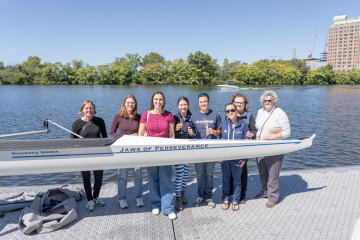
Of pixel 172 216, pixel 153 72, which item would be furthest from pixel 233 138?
pixel 153 72

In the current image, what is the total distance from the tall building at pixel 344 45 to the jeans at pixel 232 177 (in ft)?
570

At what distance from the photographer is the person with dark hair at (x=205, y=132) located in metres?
3.45

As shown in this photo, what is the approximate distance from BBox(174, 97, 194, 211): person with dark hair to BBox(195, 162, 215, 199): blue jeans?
0.69 ft

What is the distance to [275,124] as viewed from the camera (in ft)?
11.3

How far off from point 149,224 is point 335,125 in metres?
14.8

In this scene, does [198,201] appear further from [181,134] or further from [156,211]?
[181,134]

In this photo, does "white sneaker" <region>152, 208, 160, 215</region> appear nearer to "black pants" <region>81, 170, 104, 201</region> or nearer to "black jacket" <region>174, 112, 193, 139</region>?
"black pants" <region>81, 170, 104, 201</region>

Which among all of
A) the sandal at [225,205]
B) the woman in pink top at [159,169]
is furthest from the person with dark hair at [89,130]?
the sandal at [225,205]

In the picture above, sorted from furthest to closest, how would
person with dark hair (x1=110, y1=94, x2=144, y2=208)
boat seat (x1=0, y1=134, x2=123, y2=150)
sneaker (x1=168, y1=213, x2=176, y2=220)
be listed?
1. person with dark hair (x1=110, y1=94, x2=144, y2=208)
2. sneaker (x1=168, y1=213, x2=176, y2=220)
3. boat seat (x1=0, y1=134, x2=123, y2=150)

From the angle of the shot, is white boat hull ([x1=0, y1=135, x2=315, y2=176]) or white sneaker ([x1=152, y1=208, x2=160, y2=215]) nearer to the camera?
white boat hull ([x1=0, y1=135, x2=315, y2=176])

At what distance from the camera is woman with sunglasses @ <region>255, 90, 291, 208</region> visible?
342 cm

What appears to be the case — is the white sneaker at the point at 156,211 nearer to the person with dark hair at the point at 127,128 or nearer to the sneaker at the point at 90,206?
the person with dark hair at the point at 127,128

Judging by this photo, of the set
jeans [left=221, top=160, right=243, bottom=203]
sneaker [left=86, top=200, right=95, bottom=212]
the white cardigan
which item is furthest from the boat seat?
the white cardigan

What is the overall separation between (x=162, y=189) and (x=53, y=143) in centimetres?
151
